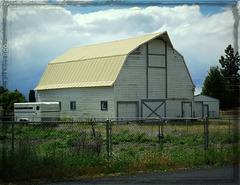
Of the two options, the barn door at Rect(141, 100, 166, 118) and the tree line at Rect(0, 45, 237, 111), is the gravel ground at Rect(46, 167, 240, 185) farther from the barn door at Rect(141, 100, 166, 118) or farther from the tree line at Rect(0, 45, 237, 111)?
the tree line at Rect(0, 45, 237, 111)

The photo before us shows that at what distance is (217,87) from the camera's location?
64.1 metres

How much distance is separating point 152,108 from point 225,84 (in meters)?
28.2

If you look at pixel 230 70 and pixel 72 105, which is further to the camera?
pixel 230 70

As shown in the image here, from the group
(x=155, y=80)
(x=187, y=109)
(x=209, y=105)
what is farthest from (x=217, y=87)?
(x=155, y=80)

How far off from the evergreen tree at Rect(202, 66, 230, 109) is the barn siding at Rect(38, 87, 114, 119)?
2855 cm

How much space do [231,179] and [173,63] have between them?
99.5 feet

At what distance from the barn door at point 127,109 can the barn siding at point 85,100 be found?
73cm

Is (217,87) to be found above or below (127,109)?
above

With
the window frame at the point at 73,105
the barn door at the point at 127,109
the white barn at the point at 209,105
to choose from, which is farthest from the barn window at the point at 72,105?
the white barn at the point at 209,105

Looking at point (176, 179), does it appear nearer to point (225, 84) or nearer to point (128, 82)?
point (128, 82)

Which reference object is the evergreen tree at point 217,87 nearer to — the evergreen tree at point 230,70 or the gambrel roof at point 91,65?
the evergreen tree at point 230,70

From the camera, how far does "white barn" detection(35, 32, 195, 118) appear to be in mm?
37719

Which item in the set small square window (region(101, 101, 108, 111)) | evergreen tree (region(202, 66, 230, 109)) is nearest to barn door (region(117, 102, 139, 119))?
small square window (region(101, 101, 108, 111))

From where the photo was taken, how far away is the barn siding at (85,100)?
37562 mm
